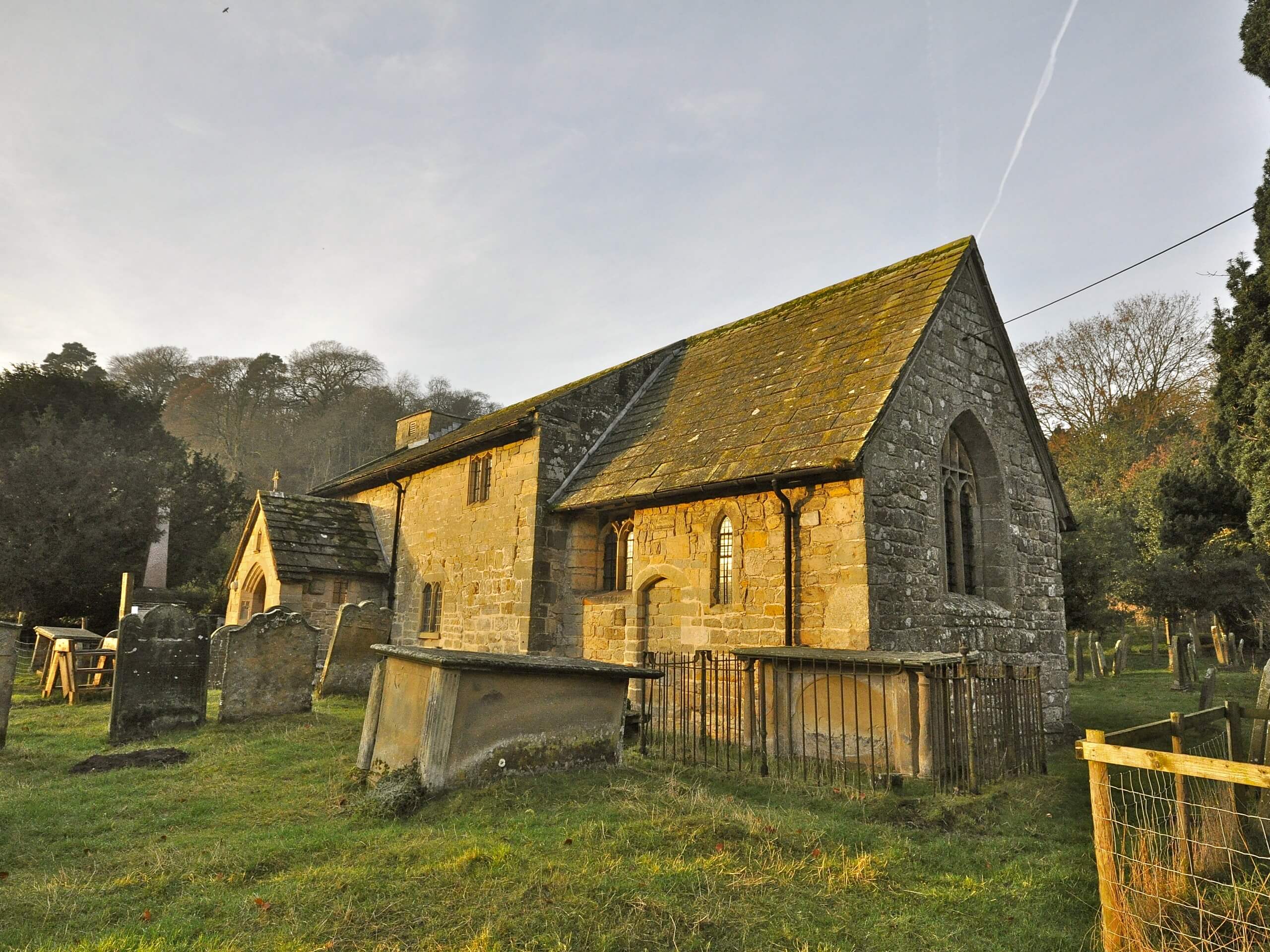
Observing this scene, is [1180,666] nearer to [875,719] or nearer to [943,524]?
[943,524]

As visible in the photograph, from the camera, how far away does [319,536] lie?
18344 mm

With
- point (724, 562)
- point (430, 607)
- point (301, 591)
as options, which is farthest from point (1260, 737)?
point (301, 591)

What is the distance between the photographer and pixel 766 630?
1023cm

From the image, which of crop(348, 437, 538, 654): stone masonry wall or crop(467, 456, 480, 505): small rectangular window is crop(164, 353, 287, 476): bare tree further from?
crop(467, 456, 480, 505): small rectangular window

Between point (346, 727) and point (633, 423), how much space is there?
7381 millimetres

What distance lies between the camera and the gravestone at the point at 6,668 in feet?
30.1

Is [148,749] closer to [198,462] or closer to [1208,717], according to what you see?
[1208,717]

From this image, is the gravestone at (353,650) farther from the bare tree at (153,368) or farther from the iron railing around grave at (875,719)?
the bare tree at (153,368)

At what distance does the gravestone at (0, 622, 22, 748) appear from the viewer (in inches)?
361

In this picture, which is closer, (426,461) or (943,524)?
(943,524)

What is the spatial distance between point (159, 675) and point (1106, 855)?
1083cm

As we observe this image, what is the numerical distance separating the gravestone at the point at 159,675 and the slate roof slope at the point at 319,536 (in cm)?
625

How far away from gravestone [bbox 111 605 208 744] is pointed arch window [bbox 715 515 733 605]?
23.6ft

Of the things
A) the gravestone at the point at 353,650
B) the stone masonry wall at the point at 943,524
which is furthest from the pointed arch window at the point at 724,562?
the gravestone at the point at 353,650
